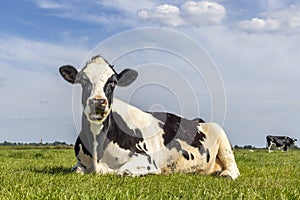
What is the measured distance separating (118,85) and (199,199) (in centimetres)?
519

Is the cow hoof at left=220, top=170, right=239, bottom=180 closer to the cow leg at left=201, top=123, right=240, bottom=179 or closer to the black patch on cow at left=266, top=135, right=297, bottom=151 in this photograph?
the cow leg at left=201, top=123, right=240, bottom=179

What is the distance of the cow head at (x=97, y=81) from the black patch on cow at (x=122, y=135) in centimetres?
53

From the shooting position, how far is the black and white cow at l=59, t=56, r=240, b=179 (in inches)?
375

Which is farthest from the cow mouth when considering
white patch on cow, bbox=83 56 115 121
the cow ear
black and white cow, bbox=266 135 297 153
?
black and white cow, bbox=266 135 297 153

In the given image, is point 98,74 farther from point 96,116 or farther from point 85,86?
point 96,116

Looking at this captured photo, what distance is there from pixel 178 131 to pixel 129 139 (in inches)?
66.0

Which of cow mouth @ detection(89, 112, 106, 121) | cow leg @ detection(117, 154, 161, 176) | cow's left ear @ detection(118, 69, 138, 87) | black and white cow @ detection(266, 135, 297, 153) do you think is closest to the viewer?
cow mouth @ detection(89, 112, 106, 121)

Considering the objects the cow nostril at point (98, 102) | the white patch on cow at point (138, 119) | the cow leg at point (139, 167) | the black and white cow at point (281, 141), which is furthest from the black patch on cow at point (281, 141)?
the cow nostril at point (98, 102)

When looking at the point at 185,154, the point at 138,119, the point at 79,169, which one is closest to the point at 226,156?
the point at 185,154

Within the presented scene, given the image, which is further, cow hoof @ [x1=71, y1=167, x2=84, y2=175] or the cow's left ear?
the cow's left ear

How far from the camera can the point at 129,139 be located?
33.5 ft

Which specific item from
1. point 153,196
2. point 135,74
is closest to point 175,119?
point 135,74

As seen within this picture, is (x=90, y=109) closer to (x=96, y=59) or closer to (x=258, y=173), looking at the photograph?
(x=96, y=59)

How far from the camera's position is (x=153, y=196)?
5.52 m
